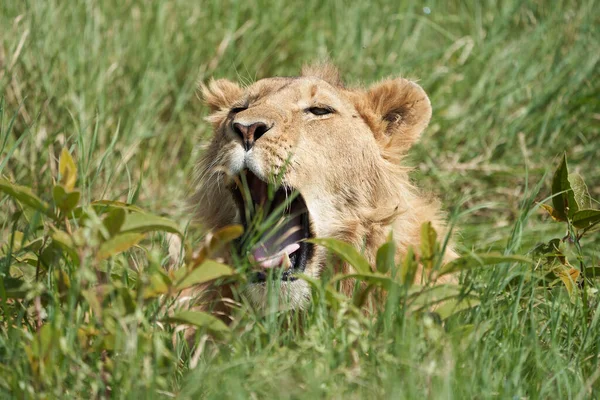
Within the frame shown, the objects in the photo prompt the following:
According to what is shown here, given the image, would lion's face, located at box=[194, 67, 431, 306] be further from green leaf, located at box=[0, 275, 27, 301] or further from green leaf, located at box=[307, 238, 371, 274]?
green leaf, located at box=[0, 275, 27, 301]

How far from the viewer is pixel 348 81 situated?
17.6ft

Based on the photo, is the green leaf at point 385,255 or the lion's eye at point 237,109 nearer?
the green leaf at point 385,255

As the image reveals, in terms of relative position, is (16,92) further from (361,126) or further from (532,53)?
(532,53)

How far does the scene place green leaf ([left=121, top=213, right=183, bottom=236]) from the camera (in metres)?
2.38

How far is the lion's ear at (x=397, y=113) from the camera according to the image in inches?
144

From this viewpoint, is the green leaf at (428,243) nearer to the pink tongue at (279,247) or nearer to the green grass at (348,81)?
the green grass at (348,81)

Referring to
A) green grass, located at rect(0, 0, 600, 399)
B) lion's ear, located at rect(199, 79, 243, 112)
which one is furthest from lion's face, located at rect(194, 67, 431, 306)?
green grass, located at rect(0, 0, 600, 399)

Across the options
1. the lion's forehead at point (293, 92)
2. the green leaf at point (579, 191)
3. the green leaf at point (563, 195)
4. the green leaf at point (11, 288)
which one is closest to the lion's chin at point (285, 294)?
the lion's forehead at point (293, 92)

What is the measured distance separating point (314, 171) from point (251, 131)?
290 mm

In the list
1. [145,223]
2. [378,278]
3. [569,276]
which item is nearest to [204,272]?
[145,223]

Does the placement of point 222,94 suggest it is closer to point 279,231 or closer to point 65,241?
point 279,231

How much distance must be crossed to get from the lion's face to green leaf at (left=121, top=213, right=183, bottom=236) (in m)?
0.68

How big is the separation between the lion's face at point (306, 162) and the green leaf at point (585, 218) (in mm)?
683

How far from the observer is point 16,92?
4.96 meters
